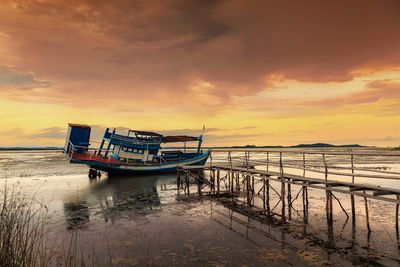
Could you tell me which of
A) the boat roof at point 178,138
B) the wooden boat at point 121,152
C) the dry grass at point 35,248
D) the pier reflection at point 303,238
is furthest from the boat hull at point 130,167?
the dry grass at point 35,248

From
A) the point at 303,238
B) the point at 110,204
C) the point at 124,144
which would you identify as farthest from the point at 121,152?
the point at 303,238

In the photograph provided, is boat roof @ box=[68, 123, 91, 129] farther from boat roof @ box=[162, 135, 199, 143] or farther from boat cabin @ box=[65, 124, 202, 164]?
boat roof @ box=[162, 135, 199, 143]

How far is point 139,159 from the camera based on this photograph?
29.8 metres

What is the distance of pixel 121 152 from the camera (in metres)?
29.2

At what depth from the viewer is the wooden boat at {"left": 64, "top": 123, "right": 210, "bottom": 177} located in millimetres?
26375

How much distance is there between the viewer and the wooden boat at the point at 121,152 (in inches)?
1038

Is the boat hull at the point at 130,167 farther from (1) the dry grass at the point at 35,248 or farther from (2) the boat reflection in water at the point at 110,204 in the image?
(1) the dry grass at the point at 35,248

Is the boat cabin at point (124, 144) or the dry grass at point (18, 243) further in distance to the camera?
the boat cabin at point (124, 144)

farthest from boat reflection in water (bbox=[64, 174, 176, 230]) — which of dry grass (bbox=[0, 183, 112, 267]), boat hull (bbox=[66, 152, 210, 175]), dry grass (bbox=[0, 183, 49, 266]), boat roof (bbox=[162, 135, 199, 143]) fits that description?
boat roof (bbox=[162, 135, 199, 143])

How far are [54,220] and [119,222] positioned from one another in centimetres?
316

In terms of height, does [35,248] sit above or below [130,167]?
below

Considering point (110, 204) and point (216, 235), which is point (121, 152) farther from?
point (216, 235)

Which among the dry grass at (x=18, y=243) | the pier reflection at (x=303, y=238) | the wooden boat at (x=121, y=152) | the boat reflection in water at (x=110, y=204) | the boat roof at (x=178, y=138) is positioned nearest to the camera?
the dry grass at (x=18, y=243)

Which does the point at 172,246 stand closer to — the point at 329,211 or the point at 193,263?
the point at 193,263
